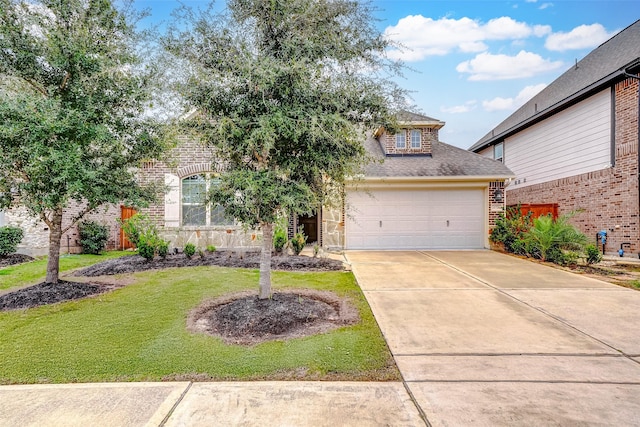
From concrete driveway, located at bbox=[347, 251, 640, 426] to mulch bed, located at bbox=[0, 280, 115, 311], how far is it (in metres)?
4.69

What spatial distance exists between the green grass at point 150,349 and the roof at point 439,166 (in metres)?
Result: 6.73

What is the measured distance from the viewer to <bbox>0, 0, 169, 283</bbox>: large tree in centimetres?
447

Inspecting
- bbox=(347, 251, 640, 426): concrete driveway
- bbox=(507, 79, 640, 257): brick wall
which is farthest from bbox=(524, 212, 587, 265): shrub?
bbox=(507, 79, 640, 257): brick wall

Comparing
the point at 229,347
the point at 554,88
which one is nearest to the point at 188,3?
the point at 229,347

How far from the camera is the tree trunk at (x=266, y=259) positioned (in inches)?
183

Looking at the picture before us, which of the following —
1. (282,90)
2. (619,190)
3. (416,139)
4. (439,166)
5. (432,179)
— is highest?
(416,139)

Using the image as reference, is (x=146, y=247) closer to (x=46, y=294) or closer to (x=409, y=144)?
(x=46, y=294)

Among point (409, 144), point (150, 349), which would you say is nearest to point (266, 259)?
point (150, 349)

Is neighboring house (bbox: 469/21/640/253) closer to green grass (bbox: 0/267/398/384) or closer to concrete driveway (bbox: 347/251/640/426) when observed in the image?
concrete driveway (bbox: 347/251/640/426)

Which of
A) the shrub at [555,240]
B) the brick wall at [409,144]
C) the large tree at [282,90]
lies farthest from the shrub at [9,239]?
the shrub at [555,240]

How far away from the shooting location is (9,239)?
29.5 feet

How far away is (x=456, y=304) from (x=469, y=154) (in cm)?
859

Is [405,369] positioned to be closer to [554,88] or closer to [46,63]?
[46,63]

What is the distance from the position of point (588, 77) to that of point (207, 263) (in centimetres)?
1316
